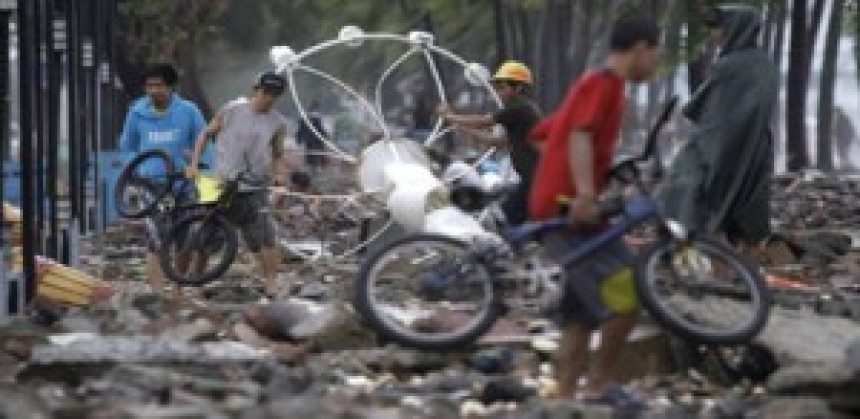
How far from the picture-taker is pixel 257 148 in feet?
46.4

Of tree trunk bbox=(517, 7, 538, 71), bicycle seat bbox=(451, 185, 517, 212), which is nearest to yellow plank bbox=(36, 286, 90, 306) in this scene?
bicycle seat bbox=(451, 185, 517, 212)

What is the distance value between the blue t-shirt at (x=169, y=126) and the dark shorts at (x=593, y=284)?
6.54 meters

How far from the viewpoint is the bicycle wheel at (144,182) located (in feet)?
49.6

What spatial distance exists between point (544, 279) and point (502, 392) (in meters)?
0.59

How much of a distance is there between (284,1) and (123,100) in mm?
15442

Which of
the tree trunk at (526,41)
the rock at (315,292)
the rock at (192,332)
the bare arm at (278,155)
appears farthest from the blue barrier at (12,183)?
the tree trunk at (526,41)

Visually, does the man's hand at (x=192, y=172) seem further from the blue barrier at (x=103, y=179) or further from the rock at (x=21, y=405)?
the blue barrier at (x=103, y=179)

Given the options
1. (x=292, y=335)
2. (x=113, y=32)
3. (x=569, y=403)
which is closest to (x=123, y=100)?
(x=113, y=32)

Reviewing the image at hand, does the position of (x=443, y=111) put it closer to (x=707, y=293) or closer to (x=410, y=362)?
(x=410, y=362)

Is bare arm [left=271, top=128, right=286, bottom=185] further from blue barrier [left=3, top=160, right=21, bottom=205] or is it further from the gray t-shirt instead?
blue barrier [left=3, top=160, right=21, bottom=205]

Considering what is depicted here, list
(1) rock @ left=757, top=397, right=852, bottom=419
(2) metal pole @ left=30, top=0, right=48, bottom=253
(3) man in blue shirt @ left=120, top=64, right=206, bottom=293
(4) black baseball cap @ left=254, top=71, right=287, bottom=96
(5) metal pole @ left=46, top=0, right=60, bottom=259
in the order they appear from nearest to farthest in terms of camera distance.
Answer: (1) rock @ left=757, top=397, right=852, bottom=419
(4) black baseball cap @ left=254, top=71, right=287, bottom=96
(2) metal pole @ left=30, top=0, right=48, bottom=253
(3) man in blue shirt @ left=120, top=64, right=206, bottom=293
(5) metal pole @ left=46, top=0, right=60, bottom=259

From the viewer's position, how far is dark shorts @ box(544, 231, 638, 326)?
8945mm

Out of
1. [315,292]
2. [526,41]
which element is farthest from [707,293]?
[526,41]

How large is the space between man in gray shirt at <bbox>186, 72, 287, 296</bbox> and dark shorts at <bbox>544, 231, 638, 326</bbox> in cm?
517
